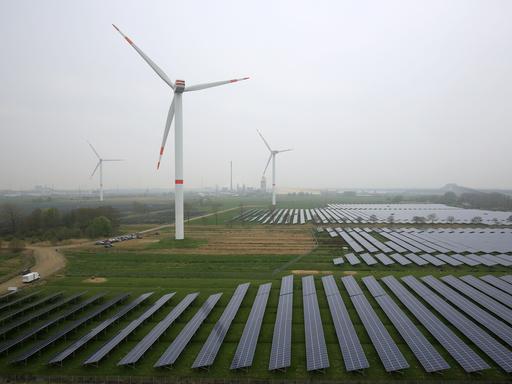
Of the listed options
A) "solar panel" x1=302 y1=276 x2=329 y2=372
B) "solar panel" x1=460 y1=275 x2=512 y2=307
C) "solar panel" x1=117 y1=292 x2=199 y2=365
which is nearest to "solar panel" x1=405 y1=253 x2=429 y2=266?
"solar panel" x1=460 y1=275 x2=512 y2=307

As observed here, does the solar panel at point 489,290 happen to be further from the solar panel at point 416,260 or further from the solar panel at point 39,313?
the solar panel at point 39,313

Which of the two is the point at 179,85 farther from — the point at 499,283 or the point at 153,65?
the point at 499,283

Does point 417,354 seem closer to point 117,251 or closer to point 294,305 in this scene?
point 294,305

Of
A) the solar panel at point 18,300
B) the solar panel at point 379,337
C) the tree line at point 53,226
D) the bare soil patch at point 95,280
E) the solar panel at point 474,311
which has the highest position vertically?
the tree line at point 53,226

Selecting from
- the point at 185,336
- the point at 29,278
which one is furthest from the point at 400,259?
the point at 29,278

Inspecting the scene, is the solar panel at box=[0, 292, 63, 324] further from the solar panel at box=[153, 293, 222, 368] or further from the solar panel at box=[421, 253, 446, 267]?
the solar panel at box=[421, 253, 446, 267]

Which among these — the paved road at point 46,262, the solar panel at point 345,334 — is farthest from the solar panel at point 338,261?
the paved road at point 46,262
